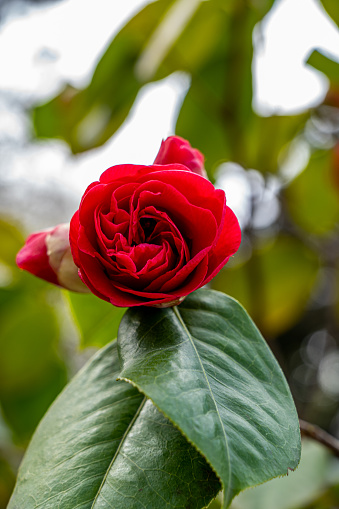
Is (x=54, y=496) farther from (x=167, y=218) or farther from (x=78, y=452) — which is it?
(x=167, y=218)

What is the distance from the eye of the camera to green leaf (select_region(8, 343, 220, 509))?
38 cm

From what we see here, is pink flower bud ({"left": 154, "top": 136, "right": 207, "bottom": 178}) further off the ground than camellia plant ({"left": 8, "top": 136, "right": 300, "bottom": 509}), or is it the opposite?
pink flower bud ({"left": 154, "top": 136, "right": 207, "bottom": 178})

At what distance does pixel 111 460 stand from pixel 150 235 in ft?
0.64

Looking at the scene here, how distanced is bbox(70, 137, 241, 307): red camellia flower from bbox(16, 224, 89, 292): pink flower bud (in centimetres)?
7

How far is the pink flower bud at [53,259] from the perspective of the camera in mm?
442

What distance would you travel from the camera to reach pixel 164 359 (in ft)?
1.18

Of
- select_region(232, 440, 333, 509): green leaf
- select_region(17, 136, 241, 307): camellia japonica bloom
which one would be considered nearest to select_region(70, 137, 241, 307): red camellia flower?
select_region(17, 136, 241, 307): camellia japonica bloom

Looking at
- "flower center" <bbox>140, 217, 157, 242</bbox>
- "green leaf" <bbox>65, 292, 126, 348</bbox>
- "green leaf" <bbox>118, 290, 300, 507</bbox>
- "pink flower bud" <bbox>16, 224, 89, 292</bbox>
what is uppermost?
"flower center" <bbox>140, 217, 157, 242</bbox>

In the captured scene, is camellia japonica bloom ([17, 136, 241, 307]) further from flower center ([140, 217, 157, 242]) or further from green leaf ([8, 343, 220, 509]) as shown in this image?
green leaf ([8, 343, 220, 509])

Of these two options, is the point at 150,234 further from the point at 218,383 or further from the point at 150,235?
the point at 218,383

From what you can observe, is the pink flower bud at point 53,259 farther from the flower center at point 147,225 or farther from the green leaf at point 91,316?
the green leaf at point 91,316

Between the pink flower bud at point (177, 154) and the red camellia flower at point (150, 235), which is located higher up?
the pink flower bud at point (177, 154)

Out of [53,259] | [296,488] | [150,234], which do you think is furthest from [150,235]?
[296,488]

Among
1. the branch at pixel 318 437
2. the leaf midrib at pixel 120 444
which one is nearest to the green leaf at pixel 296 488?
the branch at pixel 318 437
